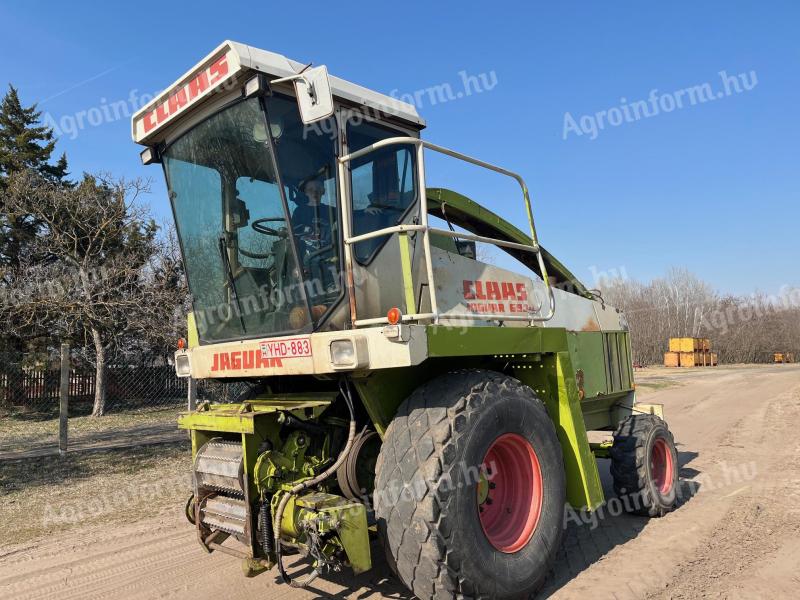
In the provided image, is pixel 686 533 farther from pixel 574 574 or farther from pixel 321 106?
pixel 321 106

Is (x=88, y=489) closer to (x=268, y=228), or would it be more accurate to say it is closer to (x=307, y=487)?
(x=307, y=487)

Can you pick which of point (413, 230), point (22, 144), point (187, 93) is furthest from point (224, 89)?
point (22, 144)

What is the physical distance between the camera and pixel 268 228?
3.97 metres

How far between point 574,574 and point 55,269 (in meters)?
15.5

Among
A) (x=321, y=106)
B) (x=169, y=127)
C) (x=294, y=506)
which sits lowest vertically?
(x=294, y=506)

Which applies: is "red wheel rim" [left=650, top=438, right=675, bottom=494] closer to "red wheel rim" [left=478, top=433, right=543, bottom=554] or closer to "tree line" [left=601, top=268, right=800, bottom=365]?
"red wheel rim" [left=478, top=433, right=543, bottom=554]

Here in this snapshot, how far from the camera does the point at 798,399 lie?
52.6 ft

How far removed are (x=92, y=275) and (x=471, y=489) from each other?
47.5ft

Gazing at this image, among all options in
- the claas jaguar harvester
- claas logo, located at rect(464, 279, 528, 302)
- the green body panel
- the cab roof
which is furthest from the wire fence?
claas logo, located at rect(464, 279, 528, 302)

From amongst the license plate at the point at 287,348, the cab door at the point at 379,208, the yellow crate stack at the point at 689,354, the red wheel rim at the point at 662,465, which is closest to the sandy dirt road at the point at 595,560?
the red wheel rim at the point at 662,465

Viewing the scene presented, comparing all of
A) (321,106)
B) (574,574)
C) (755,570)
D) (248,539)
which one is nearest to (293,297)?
(321,106)

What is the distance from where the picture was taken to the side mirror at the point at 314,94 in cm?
330

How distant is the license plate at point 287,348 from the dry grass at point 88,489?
10.3ft

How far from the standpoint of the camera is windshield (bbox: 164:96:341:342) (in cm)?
377
